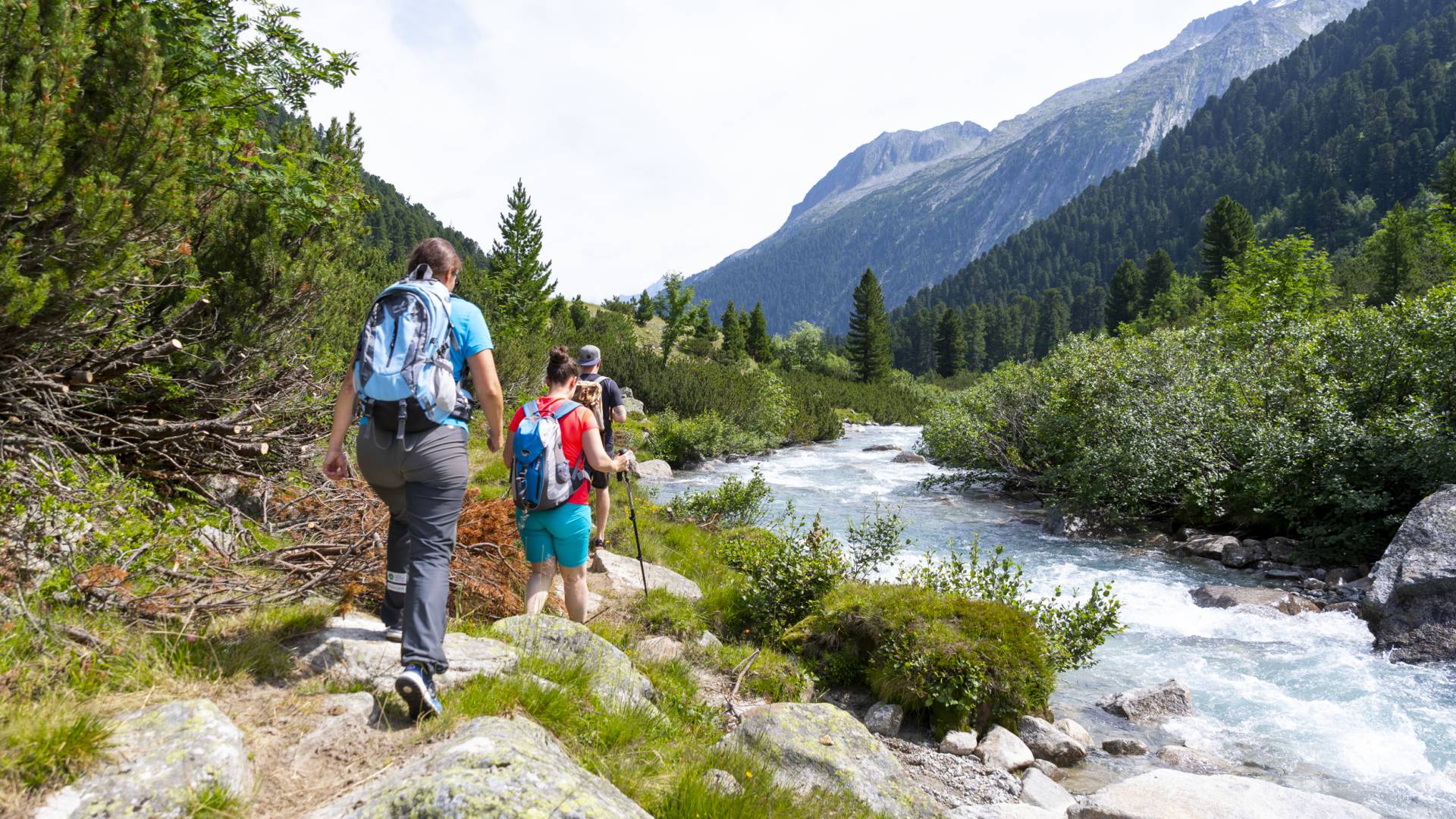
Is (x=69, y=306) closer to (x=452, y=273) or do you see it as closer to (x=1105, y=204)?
(x=452, y=273)

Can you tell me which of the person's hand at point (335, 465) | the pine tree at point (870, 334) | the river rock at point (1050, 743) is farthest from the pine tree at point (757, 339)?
the person's hand at point (335, 465)

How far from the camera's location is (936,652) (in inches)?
244

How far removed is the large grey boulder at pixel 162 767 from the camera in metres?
2.27

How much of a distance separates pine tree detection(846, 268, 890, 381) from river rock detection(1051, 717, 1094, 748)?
63696 millimetres

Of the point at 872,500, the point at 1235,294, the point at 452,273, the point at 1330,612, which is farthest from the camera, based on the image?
the point at 1235,294

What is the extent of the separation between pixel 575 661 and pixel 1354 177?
133 m

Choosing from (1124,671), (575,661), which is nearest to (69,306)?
(575,661)

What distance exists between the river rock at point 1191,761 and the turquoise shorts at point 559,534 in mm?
5283

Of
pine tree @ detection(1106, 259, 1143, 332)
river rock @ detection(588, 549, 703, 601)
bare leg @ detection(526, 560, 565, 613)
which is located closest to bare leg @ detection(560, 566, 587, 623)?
bare leg @ detection(526, 560, 565, 613)

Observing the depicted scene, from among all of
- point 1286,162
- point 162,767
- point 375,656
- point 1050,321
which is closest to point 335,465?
point 375,656

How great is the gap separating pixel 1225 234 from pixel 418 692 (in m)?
80.4

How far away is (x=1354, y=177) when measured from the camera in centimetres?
9744

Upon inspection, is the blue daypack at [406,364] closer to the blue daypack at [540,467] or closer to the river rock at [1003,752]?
the blue daypack at [540,467]

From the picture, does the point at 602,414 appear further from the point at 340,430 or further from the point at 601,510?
the point at 340,430
